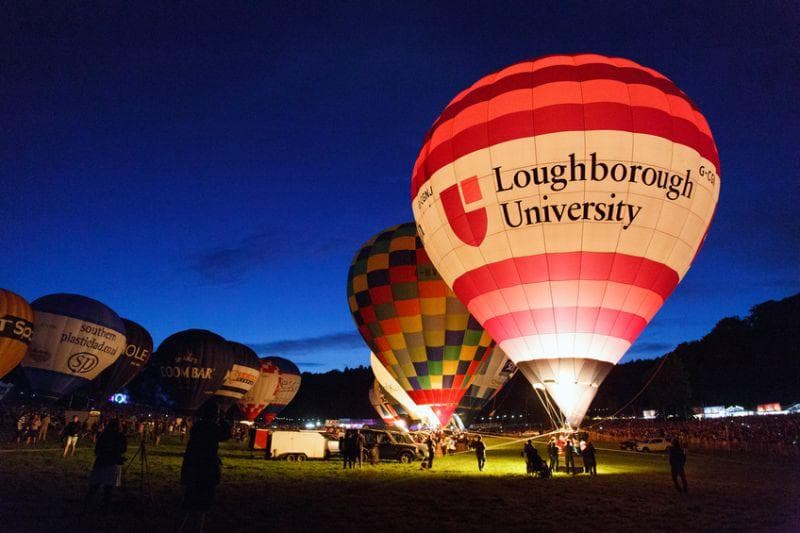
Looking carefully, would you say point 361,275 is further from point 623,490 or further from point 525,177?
point 623,490

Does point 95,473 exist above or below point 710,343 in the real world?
below

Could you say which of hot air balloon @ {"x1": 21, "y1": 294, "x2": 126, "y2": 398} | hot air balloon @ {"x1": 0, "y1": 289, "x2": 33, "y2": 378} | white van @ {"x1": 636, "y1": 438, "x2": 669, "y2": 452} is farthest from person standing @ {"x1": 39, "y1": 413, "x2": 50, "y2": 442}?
white van @ {"x1": 636, "y1": 438, "x2": 669, "y2": 452}

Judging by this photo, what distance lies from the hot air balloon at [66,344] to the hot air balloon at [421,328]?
14100 mm

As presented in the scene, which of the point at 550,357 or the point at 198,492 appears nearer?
the point at 198,492

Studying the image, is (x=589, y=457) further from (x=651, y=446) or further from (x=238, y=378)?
(x=238, y=378)

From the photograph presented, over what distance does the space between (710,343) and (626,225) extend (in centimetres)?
7589

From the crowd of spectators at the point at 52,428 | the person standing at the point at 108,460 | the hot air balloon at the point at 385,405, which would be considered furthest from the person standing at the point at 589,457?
the hot air balloon at the point at 385,405

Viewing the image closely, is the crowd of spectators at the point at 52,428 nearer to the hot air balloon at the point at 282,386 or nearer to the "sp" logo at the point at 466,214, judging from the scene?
the "sp" logo at the point at 466,214

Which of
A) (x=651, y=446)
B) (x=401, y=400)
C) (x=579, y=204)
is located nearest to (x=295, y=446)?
(x=579, y=204)

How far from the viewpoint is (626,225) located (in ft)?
40.7

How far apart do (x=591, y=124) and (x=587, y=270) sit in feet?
11.2

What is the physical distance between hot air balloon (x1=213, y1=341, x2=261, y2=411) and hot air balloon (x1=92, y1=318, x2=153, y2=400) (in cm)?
609

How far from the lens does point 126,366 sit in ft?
101

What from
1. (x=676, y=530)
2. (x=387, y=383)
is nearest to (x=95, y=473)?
(x=676, y=530)
